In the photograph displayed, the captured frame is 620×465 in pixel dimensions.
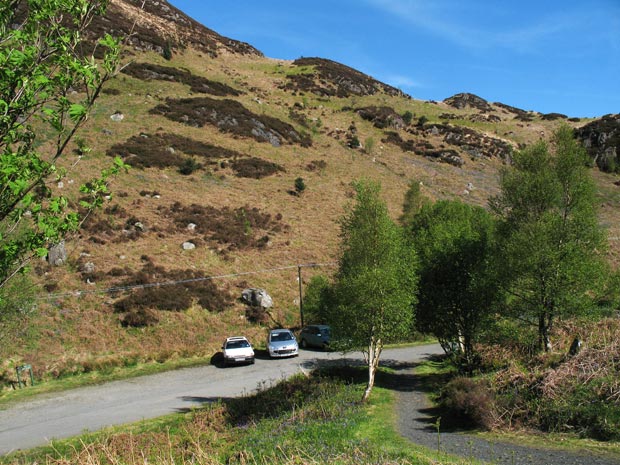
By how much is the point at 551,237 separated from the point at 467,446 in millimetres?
11111

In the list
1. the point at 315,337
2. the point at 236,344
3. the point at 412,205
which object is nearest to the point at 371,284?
the point at 236,344

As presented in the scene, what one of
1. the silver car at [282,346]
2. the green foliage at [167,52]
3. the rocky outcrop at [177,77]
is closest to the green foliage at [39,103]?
the silver car at [282,346]

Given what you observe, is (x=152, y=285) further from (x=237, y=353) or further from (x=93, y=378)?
(x=237, y=353)

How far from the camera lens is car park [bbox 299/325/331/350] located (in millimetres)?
30094

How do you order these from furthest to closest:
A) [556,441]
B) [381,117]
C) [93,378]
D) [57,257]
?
[381,117] < [57,257] < [93,378] < [556,441]

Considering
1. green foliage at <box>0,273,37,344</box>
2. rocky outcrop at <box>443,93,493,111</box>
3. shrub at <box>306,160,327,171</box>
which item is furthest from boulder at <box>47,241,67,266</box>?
rocky outcrop at <box>443,93,493,111</box>

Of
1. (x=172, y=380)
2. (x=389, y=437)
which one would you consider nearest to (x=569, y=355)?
(x=389, y=437)

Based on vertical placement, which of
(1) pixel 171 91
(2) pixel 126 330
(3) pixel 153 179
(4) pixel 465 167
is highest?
(1) pixel 171 91

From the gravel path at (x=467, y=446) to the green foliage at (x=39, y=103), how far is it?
24.6ft

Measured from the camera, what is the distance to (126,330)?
26.7 meters

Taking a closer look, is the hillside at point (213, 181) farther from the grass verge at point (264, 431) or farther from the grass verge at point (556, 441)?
the grass verge at point (556, 441)

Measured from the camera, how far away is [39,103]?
4789 millimetres

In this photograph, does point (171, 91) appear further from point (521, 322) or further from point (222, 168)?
point (521, 322)

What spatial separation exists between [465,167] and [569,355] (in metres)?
67.2
